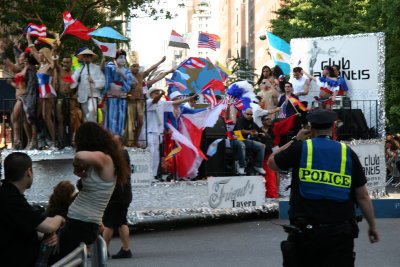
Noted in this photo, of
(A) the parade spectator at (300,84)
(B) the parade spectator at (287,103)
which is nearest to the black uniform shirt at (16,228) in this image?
(B) the parade spectator at (287,103)

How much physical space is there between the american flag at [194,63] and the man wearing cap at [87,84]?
3237 millimetres

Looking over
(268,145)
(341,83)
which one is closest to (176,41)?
(268,145)

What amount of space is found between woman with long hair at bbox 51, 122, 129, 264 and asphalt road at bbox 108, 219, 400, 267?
5102mm

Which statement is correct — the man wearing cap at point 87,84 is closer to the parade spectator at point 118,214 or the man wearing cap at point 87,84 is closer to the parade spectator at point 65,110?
the parade spectator at point 65,110

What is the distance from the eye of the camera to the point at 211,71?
67.3ft

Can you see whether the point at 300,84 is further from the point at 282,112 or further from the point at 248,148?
the point at 248,148

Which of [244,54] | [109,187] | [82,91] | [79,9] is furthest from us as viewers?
[244,54]

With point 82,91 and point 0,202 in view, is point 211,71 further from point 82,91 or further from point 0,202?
point 0,202

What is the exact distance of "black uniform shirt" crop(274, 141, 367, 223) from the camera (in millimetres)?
7863

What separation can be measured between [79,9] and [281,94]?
14594 mm

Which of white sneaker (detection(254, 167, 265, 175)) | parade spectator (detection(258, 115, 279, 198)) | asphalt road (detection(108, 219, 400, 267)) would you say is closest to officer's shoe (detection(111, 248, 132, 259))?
asphalt road (detection(108, 219, 400, 267))

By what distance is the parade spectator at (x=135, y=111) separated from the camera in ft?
59.3

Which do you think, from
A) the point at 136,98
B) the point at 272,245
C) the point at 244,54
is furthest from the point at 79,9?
the point at 244,54

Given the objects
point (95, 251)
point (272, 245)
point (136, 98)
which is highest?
point (136, 98)
